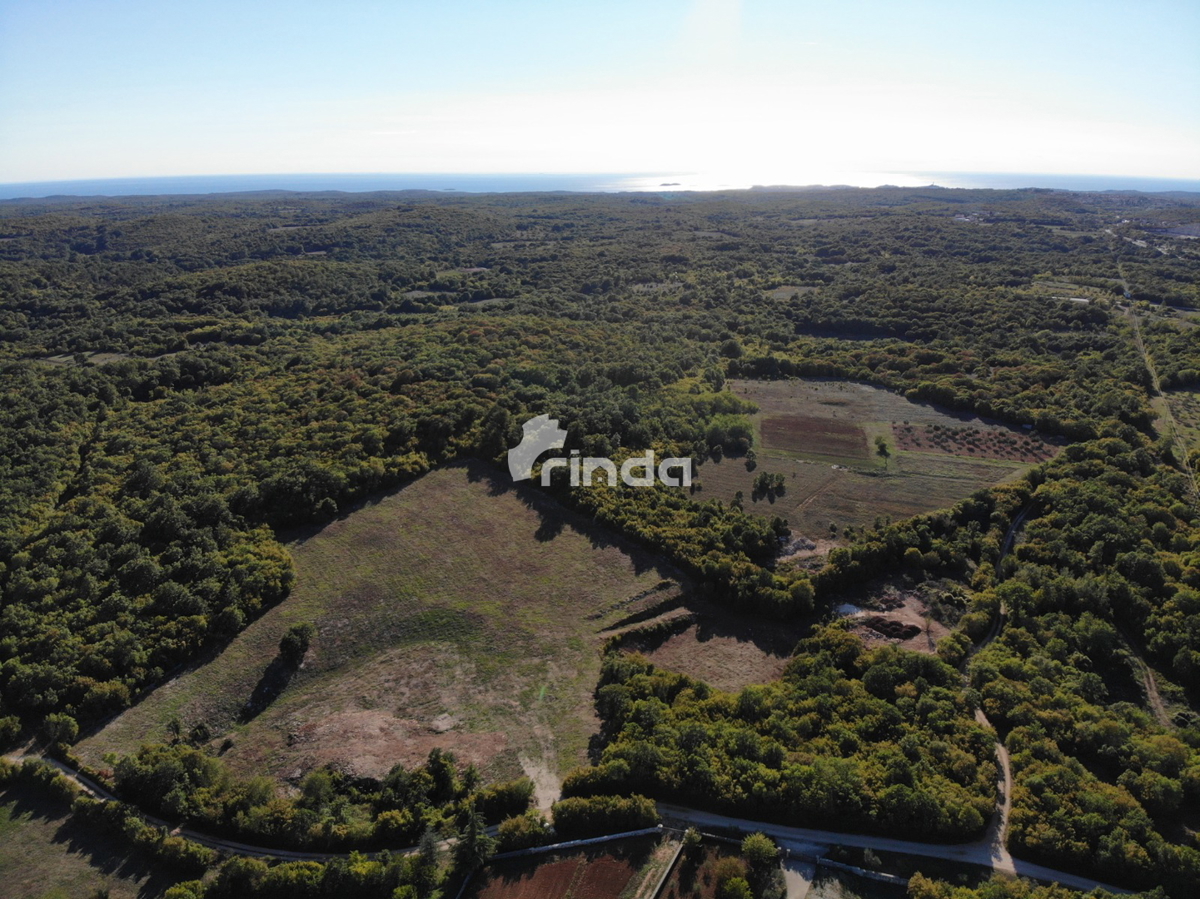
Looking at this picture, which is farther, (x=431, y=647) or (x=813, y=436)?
(x=813, y=436)

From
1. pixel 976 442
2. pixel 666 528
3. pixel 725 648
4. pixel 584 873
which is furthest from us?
pixel 976 442

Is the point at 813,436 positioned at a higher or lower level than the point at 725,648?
higher

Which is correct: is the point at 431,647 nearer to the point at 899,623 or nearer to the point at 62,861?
the point at 62,861

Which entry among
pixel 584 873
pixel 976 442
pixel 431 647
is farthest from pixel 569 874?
pixel 976 442

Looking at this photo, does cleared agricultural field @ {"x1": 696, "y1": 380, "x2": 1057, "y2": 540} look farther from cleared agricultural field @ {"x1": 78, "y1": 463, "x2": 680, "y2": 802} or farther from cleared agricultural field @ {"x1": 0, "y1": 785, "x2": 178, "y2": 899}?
cleared agricultural field @ {"x1": 0, "y1": 785, "x2": 178, "y2": 899}

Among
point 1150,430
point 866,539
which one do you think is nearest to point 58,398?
point 866,539

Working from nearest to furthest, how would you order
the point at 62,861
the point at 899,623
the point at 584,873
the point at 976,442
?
the point at 584,873 → the point at 62,861 → the point at 899,623 → the point at 976,442
